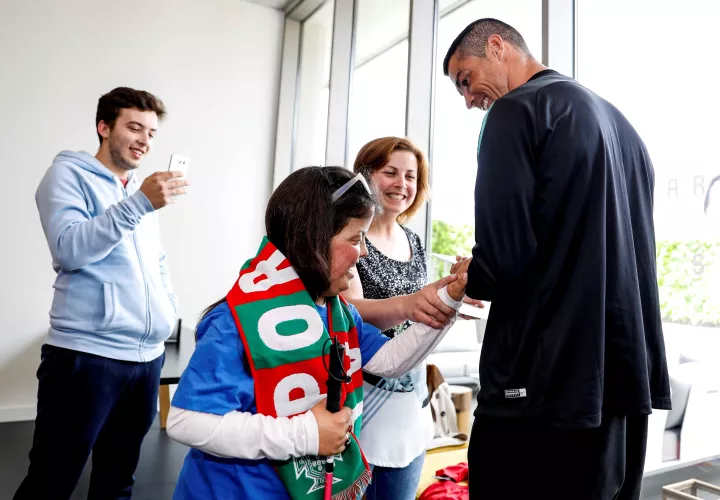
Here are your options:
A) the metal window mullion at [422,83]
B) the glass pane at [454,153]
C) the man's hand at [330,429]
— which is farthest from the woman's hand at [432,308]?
the metal window mullion at [422,83]

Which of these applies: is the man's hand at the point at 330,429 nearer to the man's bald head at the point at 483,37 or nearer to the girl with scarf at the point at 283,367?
the girl with scarf at the point at 283,367

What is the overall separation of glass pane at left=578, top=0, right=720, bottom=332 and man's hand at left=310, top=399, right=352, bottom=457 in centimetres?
125

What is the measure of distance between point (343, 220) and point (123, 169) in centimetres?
131

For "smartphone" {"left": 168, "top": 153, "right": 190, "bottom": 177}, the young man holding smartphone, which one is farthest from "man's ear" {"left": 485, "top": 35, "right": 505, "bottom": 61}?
"smartphone" {"left": 168, "top": 153, "right": 190, "bottom": 177}

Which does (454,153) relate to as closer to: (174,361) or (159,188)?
(159,188)

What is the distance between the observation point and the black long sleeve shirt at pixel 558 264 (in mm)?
913

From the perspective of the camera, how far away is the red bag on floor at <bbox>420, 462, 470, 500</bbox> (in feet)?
7.40

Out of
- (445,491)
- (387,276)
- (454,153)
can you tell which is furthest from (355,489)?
(454,153)

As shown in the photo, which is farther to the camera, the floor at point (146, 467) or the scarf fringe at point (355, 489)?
the floor at point (146, 467)

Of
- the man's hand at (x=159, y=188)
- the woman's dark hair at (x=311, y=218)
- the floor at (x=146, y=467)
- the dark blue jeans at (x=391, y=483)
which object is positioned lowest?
the floor at (x=146, y=467)

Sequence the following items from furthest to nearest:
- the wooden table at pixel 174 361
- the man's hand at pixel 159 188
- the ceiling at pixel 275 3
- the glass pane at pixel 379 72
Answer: the ceiling at pixel 275 3 < the glass pane at pixel 379 72 < the wooden table at pixel 174 361 < the man's hand at pixel 159 188

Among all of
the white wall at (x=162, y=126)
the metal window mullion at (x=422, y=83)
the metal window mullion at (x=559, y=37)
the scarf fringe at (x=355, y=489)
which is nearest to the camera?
the scarf fringe at (x=355, y=489)

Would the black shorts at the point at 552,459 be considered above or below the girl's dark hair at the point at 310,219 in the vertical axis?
below

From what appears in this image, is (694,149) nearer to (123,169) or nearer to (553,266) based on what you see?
(553,266)
